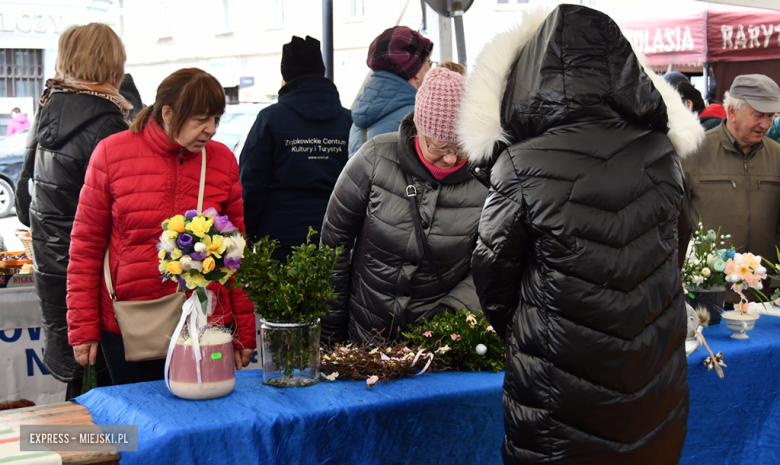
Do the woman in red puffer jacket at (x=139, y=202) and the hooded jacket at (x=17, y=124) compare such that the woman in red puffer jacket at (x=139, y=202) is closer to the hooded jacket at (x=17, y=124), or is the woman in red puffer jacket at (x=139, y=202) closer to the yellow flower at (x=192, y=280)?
the yellow flower at (x=192, y=280)

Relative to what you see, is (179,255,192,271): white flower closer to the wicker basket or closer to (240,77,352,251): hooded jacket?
(240,77,352,251): hooded jacket

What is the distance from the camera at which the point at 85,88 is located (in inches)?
108

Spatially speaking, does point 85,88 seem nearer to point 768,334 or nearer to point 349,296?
point 349,296

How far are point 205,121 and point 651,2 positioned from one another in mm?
6410

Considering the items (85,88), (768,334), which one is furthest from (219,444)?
(768,334)

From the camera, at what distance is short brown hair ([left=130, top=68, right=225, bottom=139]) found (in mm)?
→ 2223

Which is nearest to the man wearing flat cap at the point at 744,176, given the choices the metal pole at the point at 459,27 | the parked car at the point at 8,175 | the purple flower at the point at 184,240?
the metal pole at the point at 459,27

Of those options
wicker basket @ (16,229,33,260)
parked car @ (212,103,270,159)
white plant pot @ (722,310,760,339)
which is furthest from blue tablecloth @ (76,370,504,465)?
parked car @ (212,103,270,159)

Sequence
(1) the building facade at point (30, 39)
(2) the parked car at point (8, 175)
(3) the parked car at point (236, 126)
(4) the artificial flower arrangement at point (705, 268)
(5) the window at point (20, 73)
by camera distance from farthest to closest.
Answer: (5) the window at point (20, 73) → (1) the building facade at point (30, 39) → (2) the parked car at point (8, 175) → (3) the parked car at point (236, 126) → (4) the artificial flower arrangement at point (705, 268)

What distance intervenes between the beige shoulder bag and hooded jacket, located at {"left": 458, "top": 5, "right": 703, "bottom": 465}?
1.06m

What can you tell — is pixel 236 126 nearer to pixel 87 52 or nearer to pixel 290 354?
pixel 87 52

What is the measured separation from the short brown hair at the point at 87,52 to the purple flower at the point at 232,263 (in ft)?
4.53

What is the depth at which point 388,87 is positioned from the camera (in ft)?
11.0

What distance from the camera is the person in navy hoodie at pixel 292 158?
10.7 feet
